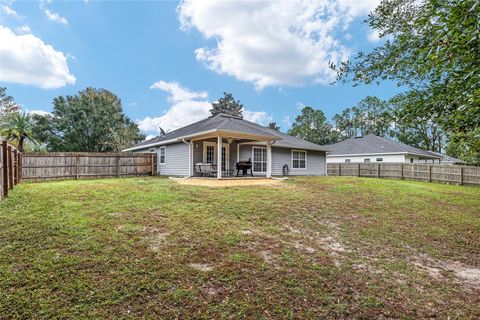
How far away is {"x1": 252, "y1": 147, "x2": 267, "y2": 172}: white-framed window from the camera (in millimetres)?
16344

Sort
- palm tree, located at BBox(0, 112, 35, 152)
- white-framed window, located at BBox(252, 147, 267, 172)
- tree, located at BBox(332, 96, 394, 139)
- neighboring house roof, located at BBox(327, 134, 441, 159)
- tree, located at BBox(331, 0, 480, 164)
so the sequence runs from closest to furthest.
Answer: tree, located at BBox(331, 0, 480, 164) → white-framed window, located at BBox(252, 147, 267, 172) → palm tree, located at BBox(0, 112, 35, 152) → neighboring house roof, located at BBox(327, 134, 441, 159) → tree, located at BBox(332, 96, 394, 139)

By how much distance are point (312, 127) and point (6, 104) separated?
3974 centimetres

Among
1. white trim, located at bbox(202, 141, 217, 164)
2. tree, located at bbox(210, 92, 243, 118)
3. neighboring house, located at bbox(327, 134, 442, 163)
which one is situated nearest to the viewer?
white trim, located at bbox(202, 141, 217, 164)

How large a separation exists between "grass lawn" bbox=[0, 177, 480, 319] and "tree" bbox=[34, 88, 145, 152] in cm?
2540

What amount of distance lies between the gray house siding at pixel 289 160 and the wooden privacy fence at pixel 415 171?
14.1 ft

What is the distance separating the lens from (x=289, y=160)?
59.7ft

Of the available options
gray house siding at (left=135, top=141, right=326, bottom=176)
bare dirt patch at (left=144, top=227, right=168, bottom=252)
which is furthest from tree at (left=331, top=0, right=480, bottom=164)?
gray house siding at (left=135, top=141, right=326, bottom=176)

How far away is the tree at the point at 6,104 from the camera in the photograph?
2839 centimetres

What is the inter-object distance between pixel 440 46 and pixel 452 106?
76 cm

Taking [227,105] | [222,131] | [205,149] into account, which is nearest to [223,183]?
[222,131]

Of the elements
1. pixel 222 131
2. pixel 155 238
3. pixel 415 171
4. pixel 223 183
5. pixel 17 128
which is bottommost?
pixel 155 238

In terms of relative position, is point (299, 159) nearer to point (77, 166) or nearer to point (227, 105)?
point (77, 166)

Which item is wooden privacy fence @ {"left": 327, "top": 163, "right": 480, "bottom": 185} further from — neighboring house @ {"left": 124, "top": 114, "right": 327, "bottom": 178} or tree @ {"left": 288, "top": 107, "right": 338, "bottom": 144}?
tree @ {"left": 288, "top": 107, "right": 338, "bottom": 144}

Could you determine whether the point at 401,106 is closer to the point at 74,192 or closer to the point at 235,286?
the point at 235,286
